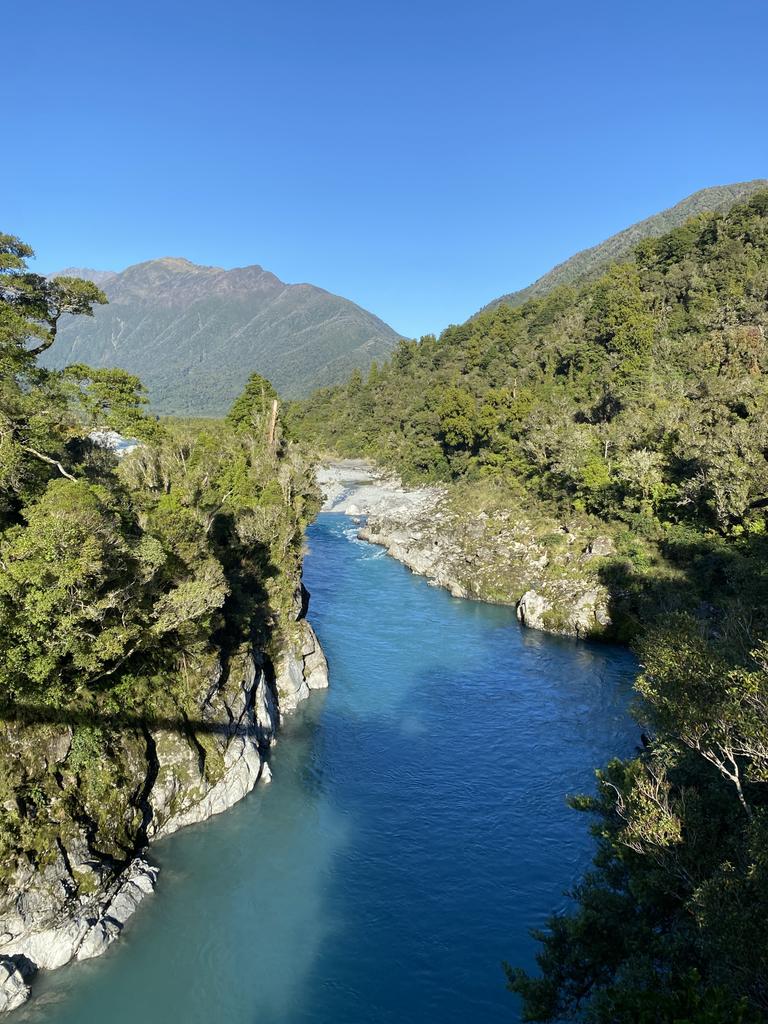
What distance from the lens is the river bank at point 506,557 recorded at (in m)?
37.5

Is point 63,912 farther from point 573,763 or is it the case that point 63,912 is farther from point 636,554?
point 636,554

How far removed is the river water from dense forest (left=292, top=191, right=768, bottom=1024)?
274 centimetres

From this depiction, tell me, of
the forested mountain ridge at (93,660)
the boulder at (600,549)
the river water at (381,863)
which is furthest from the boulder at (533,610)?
the forested mountain ridge at (93,660)

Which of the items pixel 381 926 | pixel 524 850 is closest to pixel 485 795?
pixel 524 850

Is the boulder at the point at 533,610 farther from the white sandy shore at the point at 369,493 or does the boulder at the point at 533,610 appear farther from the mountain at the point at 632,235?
the mountain at the point at 632,235

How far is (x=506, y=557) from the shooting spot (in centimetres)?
4559

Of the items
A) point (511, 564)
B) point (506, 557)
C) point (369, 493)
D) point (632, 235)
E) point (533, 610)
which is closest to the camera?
point (533, 610)

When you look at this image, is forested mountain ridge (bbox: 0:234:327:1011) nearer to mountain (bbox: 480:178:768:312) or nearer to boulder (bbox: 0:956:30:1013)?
boulder (bbox: 0:956:30:1013)

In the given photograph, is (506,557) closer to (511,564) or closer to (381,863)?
(511,564)

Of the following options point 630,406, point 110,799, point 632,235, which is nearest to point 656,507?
point 630,406

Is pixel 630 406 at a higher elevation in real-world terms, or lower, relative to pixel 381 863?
higher

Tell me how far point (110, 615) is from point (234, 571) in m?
10.7

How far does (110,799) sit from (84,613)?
623 centimetres

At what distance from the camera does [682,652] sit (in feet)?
40.5
